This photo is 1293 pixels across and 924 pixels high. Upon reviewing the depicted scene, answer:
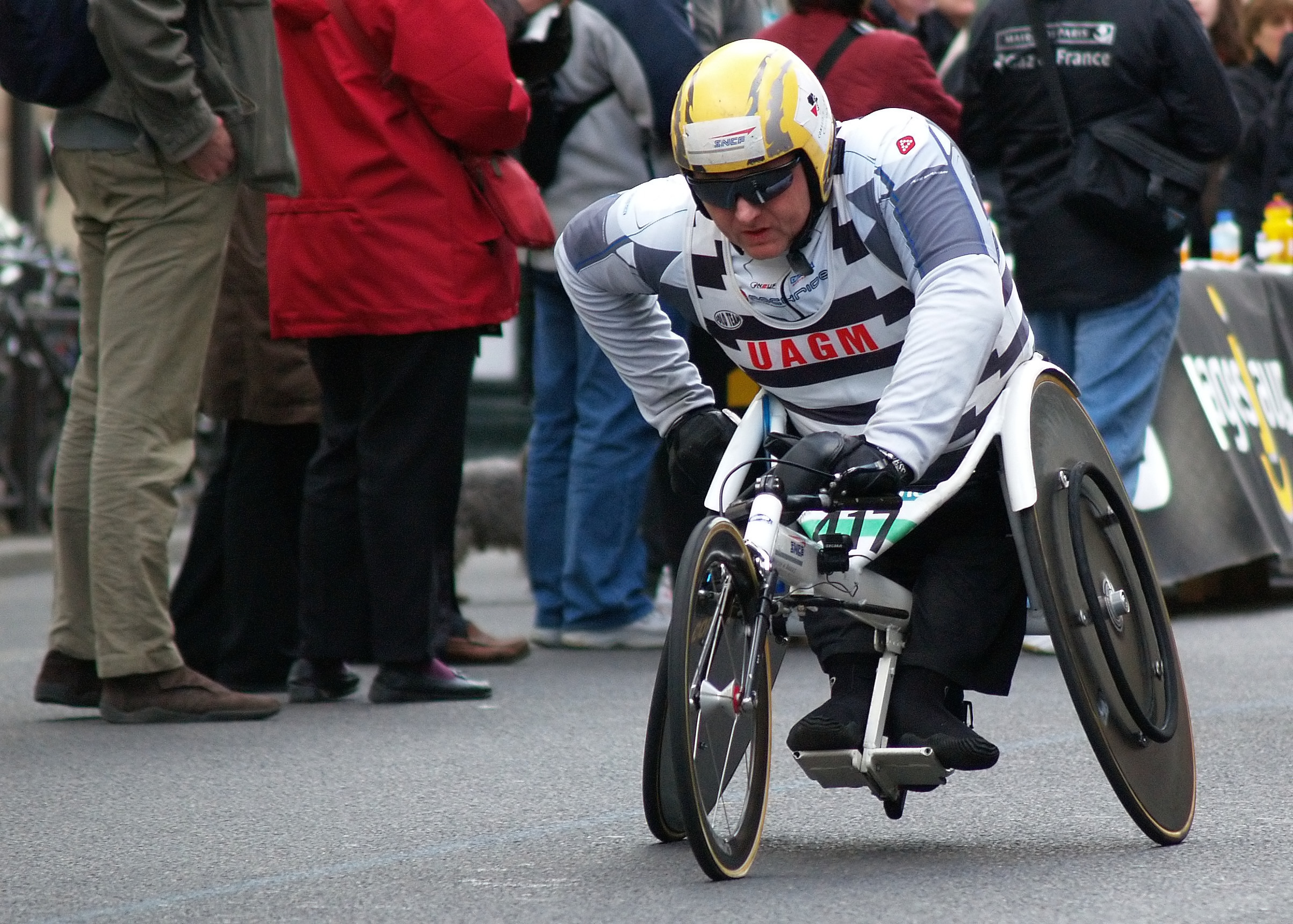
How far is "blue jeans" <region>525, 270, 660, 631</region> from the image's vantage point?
6.58 m

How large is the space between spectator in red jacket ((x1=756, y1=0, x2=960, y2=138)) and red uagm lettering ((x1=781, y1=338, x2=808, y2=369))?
8.10ft

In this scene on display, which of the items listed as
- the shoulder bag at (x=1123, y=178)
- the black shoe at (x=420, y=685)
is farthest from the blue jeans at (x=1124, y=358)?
the black shoe at (x=420, y=685)

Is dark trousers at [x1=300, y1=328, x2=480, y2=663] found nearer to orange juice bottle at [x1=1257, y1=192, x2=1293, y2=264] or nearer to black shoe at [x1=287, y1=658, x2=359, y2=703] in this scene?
black shoe at [x1=287, y1=658, x2=359, y2=703]

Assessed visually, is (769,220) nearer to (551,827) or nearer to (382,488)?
(551,827)

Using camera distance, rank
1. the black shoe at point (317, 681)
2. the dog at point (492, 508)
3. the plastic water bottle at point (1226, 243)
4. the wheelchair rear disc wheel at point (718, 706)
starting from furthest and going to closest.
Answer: the dog at point (492, 508) < the plastic water bottle at point (1226, 243) < the black shoe at point (317, 681) < the wheelchair rear disc wheel at point (718, 706)

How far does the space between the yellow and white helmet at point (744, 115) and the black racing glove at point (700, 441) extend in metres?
0.58

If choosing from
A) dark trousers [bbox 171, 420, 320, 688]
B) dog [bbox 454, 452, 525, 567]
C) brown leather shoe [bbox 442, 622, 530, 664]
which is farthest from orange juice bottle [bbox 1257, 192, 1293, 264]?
dark trousers [bbox 171, 420, 320, 688]

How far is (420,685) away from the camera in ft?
18.0

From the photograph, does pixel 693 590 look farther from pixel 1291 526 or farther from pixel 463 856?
pixel 1291 526

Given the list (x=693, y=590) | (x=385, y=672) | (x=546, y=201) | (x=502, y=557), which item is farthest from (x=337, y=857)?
(x=502, y=557)

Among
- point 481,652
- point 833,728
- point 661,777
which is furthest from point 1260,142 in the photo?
point 661,777

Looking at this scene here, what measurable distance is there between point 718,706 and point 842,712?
15.7 inches

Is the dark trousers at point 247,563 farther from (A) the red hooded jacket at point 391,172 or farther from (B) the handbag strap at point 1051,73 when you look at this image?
(B) the handbag strap at point 1051,73

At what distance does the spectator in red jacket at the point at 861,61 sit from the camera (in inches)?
245
